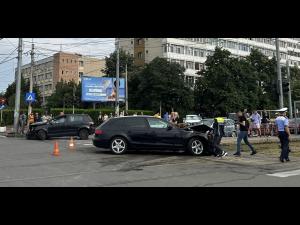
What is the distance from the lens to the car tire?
15680 millimetres

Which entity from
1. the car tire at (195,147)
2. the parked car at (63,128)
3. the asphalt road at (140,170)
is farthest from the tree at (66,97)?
the asphalt road at (140,170)

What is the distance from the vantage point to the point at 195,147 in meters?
15.7

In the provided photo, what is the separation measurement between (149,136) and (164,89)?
141 feet

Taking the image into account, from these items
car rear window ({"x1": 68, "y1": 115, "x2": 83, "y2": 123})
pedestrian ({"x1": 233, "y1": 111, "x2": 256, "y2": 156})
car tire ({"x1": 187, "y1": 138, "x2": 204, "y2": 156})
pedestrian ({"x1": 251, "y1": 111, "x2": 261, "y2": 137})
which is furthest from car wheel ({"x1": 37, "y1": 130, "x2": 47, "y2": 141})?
pedestrian ({"x1": 251, "y1": 111, "x2": 261, "y2": 137})

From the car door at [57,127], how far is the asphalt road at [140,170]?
7018 mm

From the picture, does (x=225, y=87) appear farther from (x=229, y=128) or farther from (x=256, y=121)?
(x=256, y=121)

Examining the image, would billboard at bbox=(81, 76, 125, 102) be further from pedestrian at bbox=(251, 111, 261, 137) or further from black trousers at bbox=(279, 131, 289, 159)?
black trousers at bbox=(279, 131, 289, 159)

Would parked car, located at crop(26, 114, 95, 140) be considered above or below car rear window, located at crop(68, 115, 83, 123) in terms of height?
below

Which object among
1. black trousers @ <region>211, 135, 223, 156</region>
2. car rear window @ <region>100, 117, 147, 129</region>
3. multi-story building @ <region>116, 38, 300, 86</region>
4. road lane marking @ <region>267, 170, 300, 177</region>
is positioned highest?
multi-story building @ <region>116, 38, 300, 86</region>

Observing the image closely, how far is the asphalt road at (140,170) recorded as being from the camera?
9.66 m

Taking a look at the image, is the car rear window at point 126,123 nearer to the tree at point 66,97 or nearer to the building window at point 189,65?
the tree at point 66,97

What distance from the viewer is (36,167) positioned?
1225 cm

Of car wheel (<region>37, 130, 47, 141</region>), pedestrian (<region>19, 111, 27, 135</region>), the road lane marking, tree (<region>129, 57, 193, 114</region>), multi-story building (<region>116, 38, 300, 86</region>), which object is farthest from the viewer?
multi-story building (<region>116, 38, 300, 86</region>)
